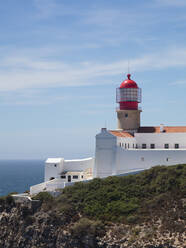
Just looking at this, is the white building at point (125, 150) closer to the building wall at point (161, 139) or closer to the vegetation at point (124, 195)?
the building wall at point (161, 139)

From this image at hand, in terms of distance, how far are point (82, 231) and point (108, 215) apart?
118 inches

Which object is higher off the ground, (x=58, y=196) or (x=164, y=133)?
(x=164, y=133)

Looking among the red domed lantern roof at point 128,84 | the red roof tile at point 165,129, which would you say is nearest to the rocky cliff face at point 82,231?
the red roof tile at point 165,129

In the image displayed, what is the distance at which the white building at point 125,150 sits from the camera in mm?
44656

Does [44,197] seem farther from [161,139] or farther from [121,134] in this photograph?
[161,139]

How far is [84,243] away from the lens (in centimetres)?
3338

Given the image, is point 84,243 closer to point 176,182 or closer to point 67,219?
point 67,219

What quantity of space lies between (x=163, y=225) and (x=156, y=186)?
20.7ft

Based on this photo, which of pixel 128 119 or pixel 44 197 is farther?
pixel 128 119

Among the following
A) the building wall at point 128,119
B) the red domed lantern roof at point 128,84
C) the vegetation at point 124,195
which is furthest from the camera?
the building wall at point 128,119

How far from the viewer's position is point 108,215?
35.5 meters

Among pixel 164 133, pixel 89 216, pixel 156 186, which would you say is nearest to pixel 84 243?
pixel 89 216

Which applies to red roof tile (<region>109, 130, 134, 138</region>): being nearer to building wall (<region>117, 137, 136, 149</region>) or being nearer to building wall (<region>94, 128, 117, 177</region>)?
building wall (<region>117, 137, 136, 149</region>)

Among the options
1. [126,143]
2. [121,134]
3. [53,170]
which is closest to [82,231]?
[53,170]
